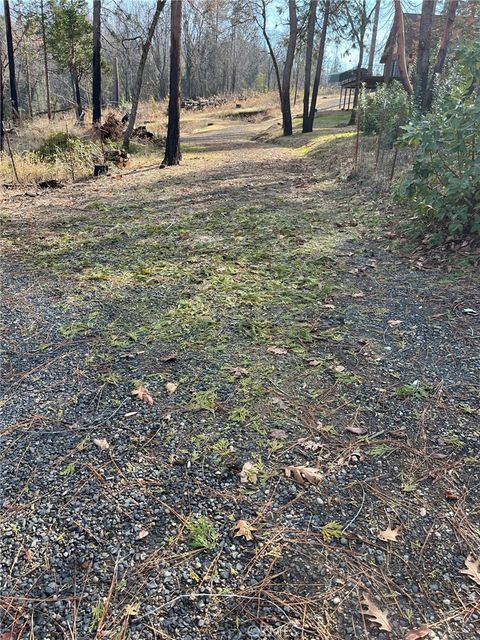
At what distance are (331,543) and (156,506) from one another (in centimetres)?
63

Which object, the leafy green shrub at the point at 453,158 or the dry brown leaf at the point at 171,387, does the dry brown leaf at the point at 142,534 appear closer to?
the dry brown leaf at the point at 171,387

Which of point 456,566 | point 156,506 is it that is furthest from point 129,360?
point 456,566

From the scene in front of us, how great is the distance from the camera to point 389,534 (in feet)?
4.98

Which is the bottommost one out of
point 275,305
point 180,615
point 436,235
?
point 180,615

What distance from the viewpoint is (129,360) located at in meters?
2.55

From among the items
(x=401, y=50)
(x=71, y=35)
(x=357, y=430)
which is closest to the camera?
(x=357, y=430)

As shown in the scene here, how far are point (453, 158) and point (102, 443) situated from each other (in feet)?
12.7

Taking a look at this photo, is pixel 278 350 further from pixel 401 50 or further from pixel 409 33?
pixel 409 33

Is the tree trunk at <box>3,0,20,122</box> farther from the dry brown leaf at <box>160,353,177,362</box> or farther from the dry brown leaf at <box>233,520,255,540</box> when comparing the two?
the dry brown leaf at <box>233,520,255,540</box>

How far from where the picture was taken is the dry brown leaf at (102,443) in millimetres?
1901

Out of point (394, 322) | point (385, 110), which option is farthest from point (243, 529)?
point (385, 110)

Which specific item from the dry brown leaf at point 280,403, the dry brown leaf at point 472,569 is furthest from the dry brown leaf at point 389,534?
the dry brown leaf at point 280,403

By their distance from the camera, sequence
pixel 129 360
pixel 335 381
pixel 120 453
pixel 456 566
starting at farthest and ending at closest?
pixel 129 360
pixel 335 381
pixel 120 453
pixel 456 566

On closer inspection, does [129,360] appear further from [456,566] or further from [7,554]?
[456,566]
